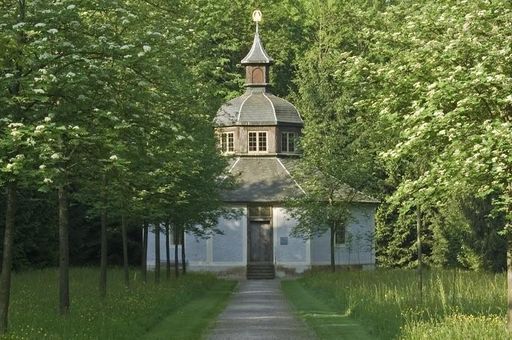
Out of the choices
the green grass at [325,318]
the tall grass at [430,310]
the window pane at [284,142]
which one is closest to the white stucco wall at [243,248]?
the window pane at [284,142]

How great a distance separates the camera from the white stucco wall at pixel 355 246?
5512cm

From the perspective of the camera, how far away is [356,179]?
43.3 metres

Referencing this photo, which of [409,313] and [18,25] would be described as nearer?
[18,25]

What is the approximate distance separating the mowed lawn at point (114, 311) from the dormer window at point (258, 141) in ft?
72.9

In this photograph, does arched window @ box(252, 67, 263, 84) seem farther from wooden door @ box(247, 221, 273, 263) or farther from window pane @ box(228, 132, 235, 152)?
wooden door @ box(247, 221, 273, 263)

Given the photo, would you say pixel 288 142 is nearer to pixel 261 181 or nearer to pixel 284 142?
pixel 284 142

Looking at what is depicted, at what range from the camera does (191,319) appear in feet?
77.9

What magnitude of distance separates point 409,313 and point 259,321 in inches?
162

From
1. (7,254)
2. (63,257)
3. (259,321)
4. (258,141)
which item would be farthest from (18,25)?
(258,141)

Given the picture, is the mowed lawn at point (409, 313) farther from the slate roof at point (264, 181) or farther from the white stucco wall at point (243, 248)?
the white stucco wall at point (243, 248)

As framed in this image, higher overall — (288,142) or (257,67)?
(257,67)

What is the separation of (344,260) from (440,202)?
39808 mm

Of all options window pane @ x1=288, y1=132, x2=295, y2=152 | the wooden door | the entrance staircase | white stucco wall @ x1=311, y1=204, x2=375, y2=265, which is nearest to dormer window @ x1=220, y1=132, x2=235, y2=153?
window pane @ x1=288, y1=132, x2=295, y2=152

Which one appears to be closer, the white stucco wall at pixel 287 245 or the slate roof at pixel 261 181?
the slate roof at pixel 261 181
